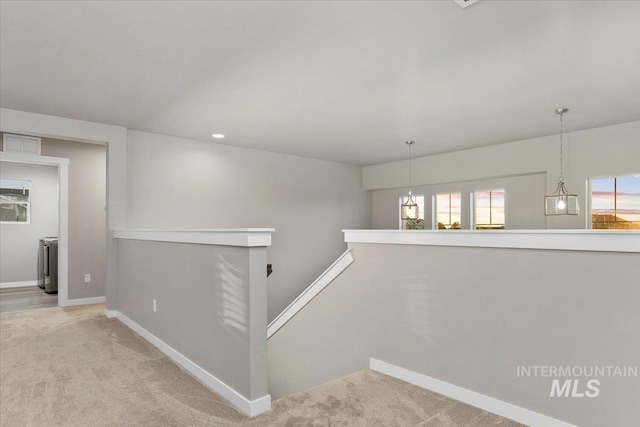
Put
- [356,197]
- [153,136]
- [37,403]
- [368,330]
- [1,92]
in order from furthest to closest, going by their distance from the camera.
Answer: [356,197] < [153,136] < [1,92] < [368,330] < [37,403]

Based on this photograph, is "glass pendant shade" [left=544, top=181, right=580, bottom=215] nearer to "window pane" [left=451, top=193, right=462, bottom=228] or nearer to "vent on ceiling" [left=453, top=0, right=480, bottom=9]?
"window pane" [left=451, top=193, right=462, bottom=228]

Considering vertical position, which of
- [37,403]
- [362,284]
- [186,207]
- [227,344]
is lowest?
[37,403]

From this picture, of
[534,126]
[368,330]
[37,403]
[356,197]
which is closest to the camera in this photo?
[37,403]

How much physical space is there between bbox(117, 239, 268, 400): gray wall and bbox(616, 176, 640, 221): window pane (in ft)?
16.6

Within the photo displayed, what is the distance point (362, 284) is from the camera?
11.4 ft

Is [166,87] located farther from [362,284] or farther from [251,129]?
[362,284]

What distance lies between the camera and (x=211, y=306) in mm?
2666

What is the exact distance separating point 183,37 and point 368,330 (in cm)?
269

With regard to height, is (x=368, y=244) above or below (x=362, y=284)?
above

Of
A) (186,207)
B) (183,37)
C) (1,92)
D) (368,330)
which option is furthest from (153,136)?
(368,330)

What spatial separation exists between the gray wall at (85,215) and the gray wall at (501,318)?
157 inches

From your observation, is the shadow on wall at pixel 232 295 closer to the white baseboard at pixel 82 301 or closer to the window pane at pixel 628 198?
the white baseboard at pixel 82 301

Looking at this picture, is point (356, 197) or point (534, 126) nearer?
point (534, 126)

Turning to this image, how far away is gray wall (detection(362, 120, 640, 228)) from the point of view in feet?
15.7
